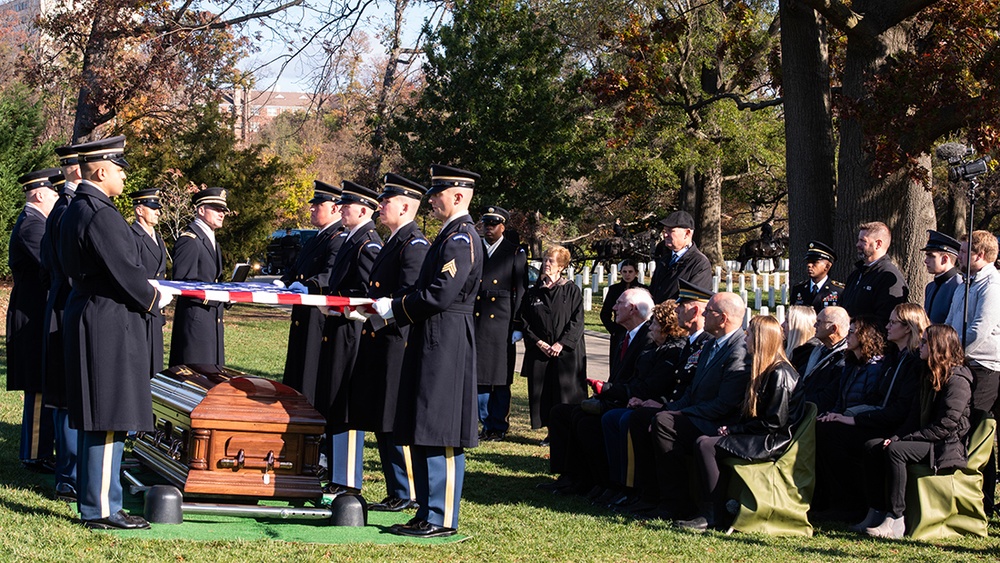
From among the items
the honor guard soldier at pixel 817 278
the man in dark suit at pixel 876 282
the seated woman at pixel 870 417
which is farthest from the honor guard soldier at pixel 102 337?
the honor guard soldier at pixel 817 278

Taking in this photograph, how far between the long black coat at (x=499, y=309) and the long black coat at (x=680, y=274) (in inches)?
56.0

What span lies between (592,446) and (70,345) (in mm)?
3729

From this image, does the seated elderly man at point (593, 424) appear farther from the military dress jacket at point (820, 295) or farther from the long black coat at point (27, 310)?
the long black coat at point (27, 310)

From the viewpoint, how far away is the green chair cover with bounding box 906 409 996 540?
22.6ft

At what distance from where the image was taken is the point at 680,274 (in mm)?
9516

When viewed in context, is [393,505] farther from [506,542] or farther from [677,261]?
[677,261]

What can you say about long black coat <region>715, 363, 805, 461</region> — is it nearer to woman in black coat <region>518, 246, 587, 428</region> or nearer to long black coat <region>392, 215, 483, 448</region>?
long black coat <region>392, 215, 483, 448</region>

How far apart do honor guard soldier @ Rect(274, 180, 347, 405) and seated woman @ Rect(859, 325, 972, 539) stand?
12.1 feet

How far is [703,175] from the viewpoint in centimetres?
3309

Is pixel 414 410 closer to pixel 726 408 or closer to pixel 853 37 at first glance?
pixel 726 408

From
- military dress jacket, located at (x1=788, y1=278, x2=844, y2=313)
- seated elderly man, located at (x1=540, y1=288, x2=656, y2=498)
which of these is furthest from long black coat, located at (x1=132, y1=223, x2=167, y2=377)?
military dress jacket, located at (x1=788, y1=278, x2=844, y2=313)

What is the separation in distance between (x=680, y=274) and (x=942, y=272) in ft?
6.70

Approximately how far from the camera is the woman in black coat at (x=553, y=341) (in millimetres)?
10547

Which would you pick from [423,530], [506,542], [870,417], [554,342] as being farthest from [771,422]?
[554,342]
